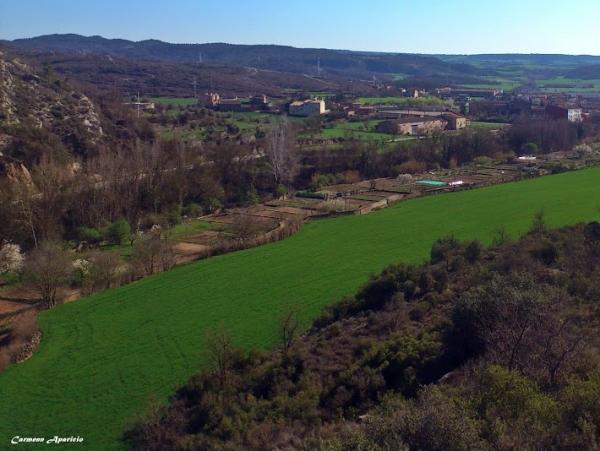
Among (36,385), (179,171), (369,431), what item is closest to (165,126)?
(179,171)

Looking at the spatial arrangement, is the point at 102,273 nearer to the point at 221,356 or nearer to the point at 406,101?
the point at 221,356

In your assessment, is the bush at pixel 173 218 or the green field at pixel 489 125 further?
the green field at pixel 489 125

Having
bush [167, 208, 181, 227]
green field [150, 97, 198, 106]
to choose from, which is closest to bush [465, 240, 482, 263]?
bush [167, 208, 181, 227]

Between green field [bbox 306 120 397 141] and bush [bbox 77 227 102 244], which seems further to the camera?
green field [bbox 306 120 397 141]

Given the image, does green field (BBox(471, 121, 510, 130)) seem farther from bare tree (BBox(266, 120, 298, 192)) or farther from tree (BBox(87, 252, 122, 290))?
tree (BBox(87, 252, 122, 290))

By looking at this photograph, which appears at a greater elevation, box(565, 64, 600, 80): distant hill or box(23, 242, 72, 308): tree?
box(565, 64, 600, 80): distant hill

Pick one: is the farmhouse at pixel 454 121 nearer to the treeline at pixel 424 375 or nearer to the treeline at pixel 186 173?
the treeline at pixel 186 173

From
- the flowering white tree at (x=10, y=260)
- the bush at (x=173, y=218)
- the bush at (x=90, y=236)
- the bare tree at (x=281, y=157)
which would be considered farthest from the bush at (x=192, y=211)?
the flowering white tree at (x=10, y=260)
